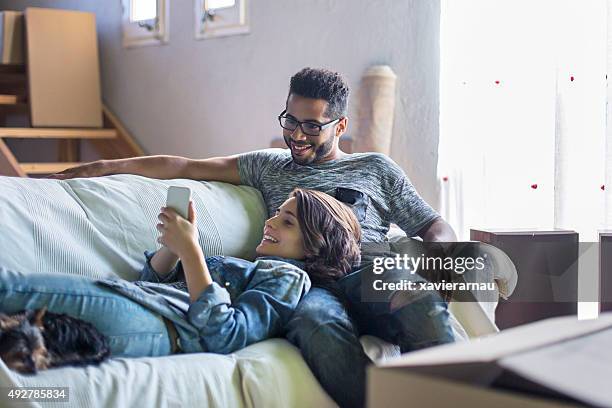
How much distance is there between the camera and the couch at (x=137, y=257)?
4.89 ft

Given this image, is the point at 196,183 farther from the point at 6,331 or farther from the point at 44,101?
the point at 44,101

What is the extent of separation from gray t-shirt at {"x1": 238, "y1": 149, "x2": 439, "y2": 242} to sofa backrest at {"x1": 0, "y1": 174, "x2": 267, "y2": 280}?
0.27 ft

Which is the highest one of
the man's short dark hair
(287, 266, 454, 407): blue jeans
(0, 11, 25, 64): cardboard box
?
(0, 11, 25, 64): cardboard box

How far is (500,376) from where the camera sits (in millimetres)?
498

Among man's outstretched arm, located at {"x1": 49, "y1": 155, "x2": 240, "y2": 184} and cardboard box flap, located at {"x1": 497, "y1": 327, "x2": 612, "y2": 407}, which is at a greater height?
man's outstretched arm, located at {"x1": 49, "y1": 155, "x2": 240, "y2": 184}

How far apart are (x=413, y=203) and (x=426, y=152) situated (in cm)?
99

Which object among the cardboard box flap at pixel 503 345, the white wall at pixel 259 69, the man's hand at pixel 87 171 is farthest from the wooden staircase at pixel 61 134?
the cardboard box flap at pixel 503 345

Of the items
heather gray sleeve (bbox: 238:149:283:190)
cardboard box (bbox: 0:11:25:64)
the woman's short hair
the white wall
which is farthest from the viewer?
cardboard box (bbox: 0:11:25:64)

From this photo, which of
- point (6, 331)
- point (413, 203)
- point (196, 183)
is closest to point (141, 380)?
point (6, 331)

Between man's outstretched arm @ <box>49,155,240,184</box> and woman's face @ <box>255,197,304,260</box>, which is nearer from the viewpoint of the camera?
woman's face @ <box>255,197,304,260</box>

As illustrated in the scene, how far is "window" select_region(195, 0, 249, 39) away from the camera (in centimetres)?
393

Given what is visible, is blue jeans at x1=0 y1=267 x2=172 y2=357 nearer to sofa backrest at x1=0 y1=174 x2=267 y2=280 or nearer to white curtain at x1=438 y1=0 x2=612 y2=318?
sofa backrest at x1=0 y1=174 x2=267 y2=280

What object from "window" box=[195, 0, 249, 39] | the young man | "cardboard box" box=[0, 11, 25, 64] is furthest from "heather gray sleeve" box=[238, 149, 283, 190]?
"cardboard box" box=[0, 11, 25, 64]

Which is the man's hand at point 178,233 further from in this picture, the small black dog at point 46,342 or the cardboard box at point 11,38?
the cardboard box at point 11,38
